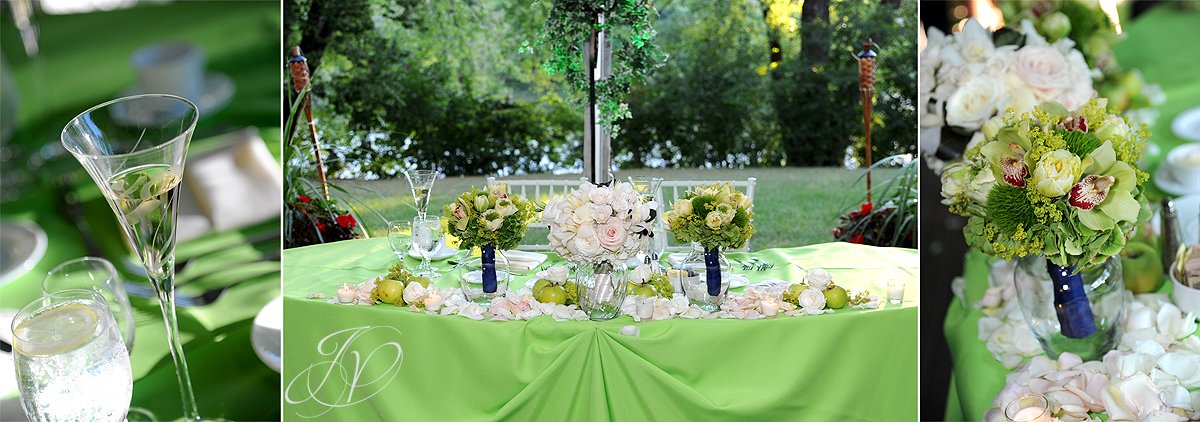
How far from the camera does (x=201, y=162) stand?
2074mm

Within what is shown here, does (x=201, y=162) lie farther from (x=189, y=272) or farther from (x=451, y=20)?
(x=451, y=20)

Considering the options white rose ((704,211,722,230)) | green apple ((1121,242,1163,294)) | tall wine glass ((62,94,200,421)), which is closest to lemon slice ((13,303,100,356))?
tall wine glass ((62,94,200,421))

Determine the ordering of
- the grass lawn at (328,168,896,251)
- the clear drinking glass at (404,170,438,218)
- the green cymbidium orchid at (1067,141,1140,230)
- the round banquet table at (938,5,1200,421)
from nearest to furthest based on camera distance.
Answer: the green cymbidium orchid at (1067,141,1140,230) < the round banquet table at (938,5,1200,421) < the clear drinking glass at (404,170,438,218) < the grass lawn at (328,168,896,251)

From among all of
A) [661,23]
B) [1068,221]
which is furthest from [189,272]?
[1068,221]

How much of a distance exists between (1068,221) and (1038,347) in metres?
0.44

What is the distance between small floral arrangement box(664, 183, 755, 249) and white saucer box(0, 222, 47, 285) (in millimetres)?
1554

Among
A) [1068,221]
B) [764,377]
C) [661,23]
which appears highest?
[661,23]

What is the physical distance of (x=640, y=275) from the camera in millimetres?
2041

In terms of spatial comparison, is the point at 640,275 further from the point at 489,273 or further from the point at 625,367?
the point at 489,273

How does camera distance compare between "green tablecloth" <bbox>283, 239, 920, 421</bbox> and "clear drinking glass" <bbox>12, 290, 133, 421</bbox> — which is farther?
"green tablecloth" <bbox>283, 239, 920, 421</bbox>

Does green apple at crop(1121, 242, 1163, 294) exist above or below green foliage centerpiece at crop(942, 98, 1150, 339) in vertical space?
below

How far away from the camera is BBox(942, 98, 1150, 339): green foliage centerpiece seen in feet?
5.54

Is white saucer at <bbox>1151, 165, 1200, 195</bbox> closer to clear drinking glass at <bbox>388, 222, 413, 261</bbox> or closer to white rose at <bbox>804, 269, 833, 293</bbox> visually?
white rose at <bbox>804, 269, 833, 293</bbox>

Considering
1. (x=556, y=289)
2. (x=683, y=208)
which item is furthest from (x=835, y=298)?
(x=556, y=289)
